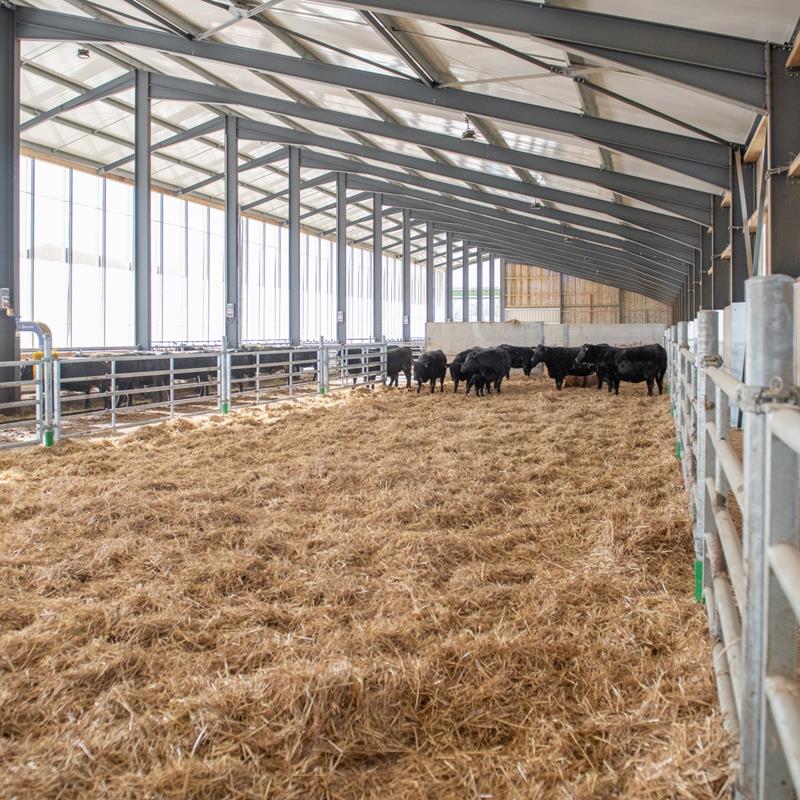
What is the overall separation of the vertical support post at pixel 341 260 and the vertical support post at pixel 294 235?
1380 mm

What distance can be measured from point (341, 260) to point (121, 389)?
9.98m

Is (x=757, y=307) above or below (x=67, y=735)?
above

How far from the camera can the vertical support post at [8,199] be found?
1257 centimetres

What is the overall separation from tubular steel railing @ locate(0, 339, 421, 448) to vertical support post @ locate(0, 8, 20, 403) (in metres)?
0.49

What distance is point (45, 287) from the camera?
21219 millimetres

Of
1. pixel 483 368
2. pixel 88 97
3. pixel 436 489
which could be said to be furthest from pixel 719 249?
pixel 88 97

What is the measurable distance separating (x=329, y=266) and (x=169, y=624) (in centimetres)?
3293

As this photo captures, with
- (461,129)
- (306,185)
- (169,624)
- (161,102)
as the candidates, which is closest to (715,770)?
(169,624)

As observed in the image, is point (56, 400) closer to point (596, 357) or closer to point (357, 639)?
point (357, 639)

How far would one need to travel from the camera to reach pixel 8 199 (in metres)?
12.7

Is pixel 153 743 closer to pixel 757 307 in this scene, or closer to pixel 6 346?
pixel 757 307

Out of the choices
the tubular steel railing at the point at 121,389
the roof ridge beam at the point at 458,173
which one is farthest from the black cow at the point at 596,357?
the tubular steel railing at the point at 121,389

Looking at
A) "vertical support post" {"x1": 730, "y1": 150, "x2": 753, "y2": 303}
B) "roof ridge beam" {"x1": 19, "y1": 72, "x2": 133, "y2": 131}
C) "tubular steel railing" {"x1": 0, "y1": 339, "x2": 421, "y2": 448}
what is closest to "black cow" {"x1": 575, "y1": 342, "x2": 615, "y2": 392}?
"tubular steel railing" {"x1": 0, "y1": 339, "x2": 421, "y2": 448}

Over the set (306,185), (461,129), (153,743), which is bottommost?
(153,743)
